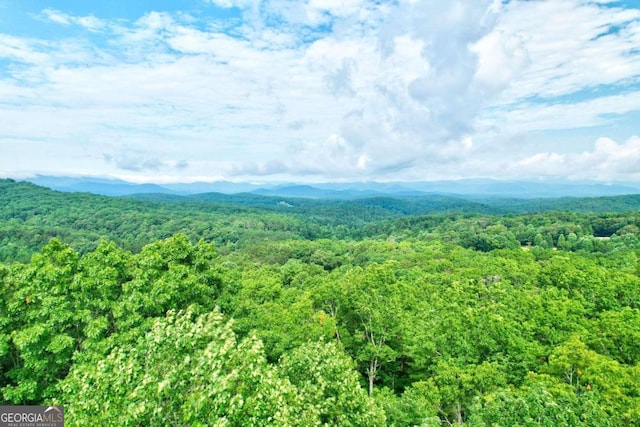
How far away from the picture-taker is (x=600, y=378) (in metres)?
15.6

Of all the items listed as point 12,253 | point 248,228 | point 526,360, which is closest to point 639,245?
point 526,360

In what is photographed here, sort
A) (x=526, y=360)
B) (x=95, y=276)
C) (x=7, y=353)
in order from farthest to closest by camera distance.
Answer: (x=526, y=360) < (x=95, y=276) < (x=7, y=353)

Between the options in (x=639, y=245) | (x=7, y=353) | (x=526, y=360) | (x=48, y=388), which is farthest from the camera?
(x=639, y=245)

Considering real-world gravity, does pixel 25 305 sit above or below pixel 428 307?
above

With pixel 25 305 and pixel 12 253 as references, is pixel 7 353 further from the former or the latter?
pixel 12 253

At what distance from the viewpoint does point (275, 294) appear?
3578 cm

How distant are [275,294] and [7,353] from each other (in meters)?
22.6

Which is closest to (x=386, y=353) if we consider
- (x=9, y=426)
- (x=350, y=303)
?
(x=350, y=303)

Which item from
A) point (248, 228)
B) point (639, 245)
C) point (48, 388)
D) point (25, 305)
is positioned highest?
point (25, 305)

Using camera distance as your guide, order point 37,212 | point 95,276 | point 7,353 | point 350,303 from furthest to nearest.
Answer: point 37,212, point 350,303, point 95,276, point 7,353

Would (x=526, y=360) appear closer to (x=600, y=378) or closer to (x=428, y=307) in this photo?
(x=600, y=378)

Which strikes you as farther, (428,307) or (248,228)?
(248,228)

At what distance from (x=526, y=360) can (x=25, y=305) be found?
25.6 m

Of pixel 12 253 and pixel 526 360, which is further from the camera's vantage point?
pixel 12 253
